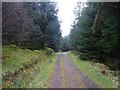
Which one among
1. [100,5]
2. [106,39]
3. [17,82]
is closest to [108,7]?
[100,5]

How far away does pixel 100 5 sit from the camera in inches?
675

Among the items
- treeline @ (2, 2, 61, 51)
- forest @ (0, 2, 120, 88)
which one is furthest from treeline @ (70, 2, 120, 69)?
treeline @ (2, 2, 61, 51)

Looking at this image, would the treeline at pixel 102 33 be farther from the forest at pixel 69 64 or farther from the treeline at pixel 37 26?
the treeline at pixel 37 26

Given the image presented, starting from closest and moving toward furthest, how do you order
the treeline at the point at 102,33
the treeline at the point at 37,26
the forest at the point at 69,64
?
the forest at the point at 69,64 → the treeline at the point at 102,33 → the treeline at the point at 37,26

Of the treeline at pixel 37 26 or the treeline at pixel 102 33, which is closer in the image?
the treeline at pixel 102 33

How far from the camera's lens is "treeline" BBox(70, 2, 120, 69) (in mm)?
17625

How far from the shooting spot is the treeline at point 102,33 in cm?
1762

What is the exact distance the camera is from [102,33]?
82.5 ft

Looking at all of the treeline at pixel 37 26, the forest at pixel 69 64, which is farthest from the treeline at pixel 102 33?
the treeline at pixel 37 26

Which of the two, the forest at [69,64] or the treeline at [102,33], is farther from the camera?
the treeline at [102,33]

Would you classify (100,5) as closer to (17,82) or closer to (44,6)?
(17,82)

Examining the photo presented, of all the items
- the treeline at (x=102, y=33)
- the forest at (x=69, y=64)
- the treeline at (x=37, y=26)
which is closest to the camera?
the forest at (x=69, y=64)

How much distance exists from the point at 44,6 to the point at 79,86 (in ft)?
100

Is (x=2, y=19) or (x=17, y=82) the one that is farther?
(x=2, y=19)
